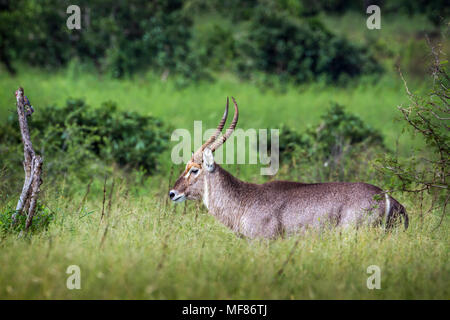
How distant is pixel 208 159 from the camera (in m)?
5.93

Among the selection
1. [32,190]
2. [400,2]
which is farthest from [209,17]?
[32,190]

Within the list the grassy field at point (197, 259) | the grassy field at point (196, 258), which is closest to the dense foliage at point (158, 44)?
the grassy field at point (196, 258)

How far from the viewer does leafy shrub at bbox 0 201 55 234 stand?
214 inches

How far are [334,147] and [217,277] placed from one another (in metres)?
4.92

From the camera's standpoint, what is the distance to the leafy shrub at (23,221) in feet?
17.9

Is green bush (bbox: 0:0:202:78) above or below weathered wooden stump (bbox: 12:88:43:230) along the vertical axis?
above

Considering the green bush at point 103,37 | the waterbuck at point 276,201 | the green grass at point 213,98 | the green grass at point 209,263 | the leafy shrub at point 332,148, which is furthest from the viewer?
the green bush at point 103,37

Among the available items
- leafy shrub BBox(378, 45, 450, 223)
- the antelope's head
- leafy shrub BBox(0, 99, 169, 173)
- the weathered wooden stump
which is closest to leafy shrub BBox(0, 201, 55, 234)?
the weathered wooden stump

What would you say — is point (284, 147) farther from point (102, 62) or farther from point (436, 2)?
point (436, 2)

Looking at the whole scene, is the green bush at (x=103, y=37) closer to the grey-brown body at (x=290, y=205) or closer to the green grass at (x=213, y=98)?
the green grass at (x=213, y=98)

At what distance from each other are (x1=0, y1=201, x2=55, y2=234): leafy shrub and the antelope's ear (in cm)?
162

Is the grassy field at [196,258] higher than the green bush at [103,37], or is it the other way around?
the green bush at [103,37]

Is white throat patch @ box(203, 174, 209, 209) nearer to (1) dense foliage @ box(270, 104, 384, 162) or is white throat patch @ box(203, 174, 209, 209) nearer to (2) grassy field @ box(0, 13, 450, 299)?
(2) grassy field @ box(0, 13, 450, 299)

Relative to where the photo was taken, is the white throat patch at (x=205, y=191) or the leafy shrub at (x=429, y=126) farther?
the white throat patch at (x=205, y=191)
